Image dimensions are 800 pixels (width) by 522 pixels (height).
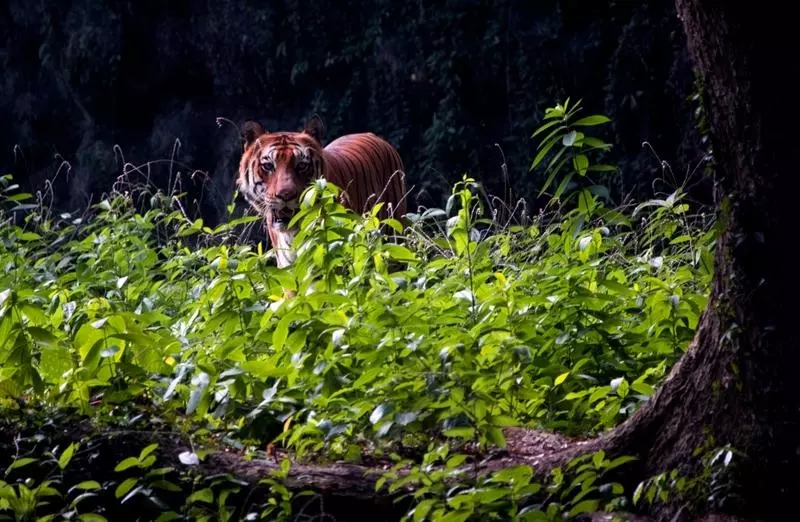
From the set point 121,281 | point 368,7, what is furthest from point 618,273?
point 368,7

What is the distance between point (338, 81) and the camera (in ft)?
38.4

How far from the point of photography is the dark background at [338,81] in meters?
10.2

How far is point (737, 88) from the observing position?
294 cm

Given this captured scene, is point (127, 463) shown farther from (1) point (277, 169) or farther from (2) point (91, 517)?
(1) point (277, 169)

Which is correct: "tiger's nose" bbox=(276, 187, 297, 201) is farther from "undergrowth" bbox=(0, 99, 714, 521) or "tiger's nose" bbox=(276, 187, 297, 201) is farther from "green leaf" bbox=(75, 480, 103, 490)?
"green leaf" bbox=(75, 480, 103, 490)

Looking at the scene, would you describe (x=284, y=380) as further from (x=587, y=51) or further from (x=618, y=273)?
(x=587, y=51)

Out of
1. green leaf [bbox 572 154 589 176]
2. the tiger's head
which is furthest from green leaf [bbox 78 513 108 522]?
the tiger's head

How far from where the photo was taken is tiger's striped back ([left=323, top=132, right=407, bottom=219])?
760 centimetres

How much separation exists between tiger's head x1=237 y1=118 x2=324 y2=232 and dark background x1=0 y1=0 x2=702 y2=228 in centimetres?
250

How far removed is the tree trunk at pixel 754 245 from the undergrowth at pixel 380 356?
1.21 ft

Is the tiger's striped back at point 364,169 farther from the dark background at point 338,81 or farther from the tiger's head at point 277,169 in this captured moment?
the dark background at point 338,81

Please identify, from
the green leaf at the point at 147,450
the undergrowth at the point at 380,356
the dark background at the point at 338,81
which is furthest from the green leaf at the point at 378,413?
the dark background at the point at 338,81

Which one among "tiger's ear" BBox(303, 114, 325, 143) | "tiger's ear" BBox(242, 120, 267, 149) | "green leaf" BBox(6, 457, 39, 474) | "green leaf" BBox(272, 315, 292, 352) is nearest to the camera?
"green leaf" BBox(6, 457, 39, 474)

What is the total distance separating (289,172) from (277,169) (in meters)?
0.08
